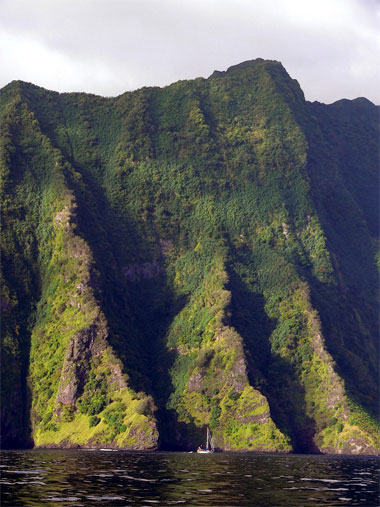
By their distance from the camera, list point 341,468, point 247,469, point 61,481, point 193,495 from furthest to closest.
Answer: point 341,468
point 247,469
point 61,481
point 193,495

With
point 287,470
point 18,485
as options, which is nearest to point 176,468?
point 287,470

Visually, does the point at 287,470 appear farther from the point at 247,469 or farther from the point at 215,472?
the point at 215,472

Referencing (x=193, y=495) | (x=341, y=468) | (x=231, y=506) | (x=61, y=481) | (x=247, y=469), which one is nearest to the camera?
(x=231, y=506)

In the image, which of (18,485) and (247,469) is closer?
(18,485)

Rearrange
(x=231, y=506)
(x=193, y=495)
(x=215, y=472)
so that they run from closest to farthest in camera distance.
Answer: (x=231, y=506) → (x=193, y=495) → (x=215, y=472)

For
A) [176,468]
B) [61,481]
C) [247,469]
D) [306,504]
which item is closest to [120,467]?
[176,468]

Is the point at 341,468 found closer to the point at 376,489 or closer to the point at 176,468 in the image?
the point at 176,468
